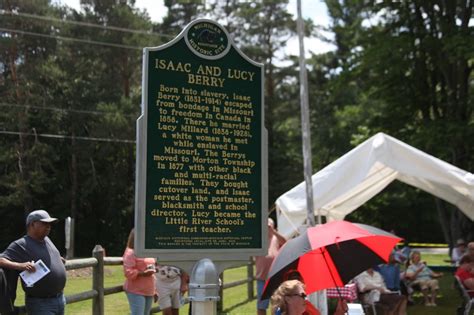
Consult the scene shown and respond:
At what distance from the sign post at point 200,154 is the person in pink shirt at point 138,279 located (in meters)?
2.76

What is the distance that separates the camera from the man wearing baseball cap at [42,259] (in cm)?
564

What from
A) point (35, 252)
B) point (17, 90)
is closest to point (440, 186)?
point (35, 252)

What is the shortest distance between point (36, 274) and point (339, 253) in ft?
10.4

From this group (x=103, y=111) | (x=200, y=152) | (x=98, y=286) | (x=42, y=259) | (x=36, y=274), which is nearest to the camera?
(x=200, y=152)

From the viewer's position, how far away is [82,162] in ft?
127

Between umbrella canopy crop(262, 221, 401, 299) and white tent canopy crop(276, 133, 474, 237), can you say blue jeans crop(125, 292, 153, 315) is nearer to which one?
umbrella canopy crop(262, 221, 401, 299)

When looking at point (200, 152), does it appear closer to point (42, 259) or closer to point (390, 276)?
point (42, 259)

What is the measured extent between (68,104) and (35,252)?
3355 cm

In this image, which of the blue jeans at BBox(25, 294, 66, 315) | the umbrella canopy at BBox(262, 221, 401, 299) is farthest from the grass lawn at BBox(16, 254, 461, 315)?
the blue jeans at BBox(25, 294, 66, 315)

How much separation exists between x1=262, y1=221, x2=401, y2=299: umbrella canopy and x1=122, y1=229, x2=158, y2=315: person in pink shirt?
1956 mm

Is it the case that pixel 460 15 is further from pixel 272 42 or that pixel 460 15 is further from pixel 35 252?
pixel 272 42

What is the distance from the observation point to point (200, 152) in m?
5.02

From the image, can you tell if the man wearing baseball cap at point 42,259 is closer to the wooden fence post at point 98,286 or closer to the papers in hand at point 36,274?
the papers in hand at point 36,274

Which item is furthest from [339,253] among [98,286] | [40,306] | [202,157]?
[40,306]
